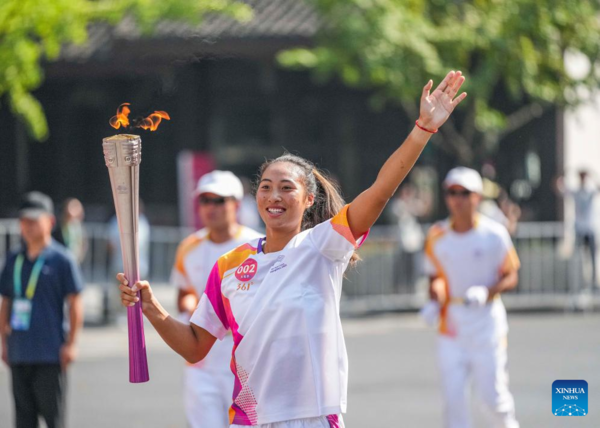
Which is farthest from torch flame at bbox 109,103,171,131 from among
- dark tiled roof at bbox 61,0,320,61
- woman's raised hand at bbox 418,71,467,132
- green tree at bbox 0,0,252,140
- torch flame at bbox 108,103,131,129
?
dark tiled roof at bbox 61,0,320,61

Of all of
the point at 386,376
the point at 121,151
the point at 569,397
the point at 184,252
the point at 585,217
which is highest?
the point at 585,217

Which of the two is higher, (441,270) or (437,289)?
(441,270)

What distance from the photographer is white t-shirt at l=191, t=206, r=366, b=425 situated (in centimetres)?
391

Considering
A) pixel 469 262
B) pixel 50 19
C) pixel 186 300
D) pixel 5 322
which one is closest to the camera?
pixel 186 300

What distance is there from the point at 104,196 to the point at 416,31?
9.62m

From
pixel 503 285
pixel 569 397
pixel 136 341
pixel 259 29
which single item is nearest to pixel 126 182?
pixel 136 341

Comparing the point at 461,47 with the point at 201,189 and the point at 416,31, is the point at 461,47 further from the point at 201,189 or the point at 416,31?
the point at 201,189

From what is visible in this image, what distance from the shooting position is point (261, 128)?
68.8ft

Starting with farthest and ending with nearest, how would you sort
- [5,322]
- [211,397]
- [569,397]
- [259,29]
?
[259,29] → [5,322] → [211,397] → [569,397]

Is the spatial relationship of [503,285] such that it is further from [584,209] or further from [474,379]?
[584,209]

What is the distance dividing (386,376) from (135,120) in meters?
6.83

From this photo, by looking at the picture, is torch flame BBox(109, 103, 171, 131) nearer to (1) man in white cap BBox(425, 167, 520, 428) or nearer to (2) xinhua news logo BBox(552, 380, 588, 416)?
(2) xinhua news logo BBox(552, 380, 588, 416)

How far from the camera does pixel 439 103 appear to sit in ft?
12.2

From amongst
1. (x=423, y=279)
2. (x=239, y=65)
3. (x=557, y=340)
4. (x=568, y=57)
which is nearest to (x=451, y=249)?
(x=557, y=340)
